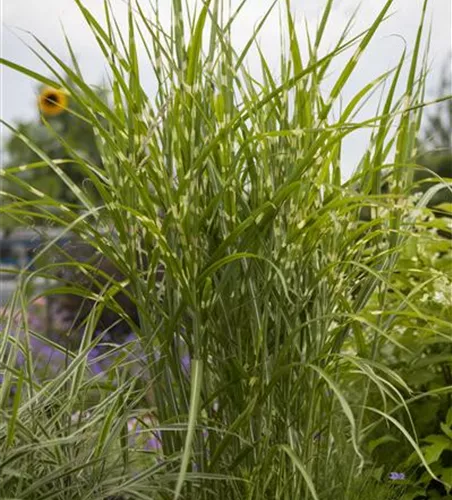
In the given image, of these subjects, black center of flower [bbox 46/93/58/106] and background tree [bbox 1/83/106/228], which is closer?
black center of flower [bbox 46/93/58/106]

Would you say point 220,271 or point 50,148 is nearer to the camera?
point 220,271

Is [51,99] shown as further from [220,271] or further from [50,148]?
[50,148]

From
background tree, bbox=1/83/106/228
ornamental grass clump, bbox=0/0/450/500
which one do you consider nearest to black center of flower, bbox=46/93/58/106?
ornamental grass clump, bbox=0/0/450/500

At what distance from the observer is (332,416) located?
208cm

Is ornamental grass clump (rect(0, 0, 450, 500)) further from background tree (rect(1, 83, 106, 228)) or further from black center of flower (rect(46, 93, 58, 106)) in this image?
background tree (rect(1, 83, 106, 228))

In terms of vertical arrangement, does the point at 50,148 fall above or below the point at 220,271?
below

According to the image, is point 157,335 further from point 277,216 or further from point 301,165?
point 301,165

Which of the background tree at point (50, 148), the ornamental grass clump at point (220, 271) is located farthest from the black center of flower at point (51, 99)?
the background tree at point (50, 148)

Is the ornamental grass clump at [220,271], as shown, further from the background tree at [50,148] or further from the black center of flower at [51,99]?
the background tree at [50,148]

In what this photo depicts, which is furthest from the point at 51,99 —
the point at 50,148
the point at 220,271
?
the point at 50,148

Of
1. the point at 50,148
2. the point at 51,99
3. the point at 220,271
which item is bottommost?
the point at 50,148

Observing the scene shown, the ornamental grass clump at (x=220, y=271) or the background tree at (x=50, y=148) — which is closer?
the ornamental grass clump at (x=220, y=271)

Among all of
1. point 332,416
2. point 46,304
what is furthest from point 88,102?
point 46,304

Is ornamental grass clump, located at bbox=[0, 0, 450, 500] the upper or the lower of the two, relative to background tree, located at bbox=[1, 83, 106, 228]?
upper
